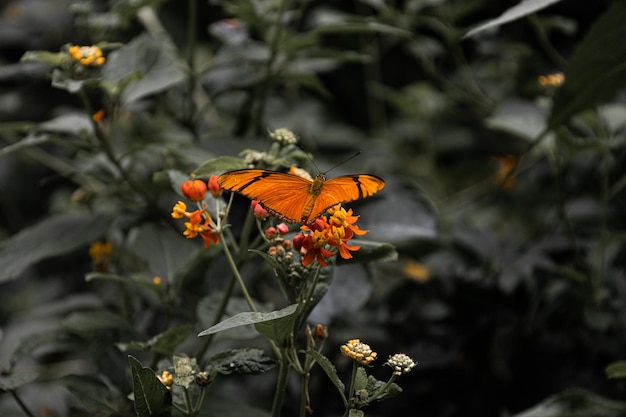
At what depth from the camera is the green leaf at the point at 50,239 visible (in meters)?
1.14

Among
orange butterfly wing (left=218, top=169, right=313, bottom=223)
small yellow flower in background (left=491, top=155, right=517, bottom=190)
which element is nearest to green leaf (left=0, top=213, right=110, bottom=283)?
orange butterfly wing (left=218, top=169, right=313, bottom=223)

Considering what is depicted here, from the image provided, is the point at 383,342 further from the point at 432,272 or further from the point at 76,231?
the point at 76,231

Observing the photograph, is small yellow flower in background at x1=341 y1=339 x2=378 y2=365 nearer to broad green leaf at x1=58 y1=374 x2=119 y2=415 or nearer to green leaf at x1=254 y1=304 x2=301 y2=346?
green leaf at x1=254 y1=304 x2=301 y2=346

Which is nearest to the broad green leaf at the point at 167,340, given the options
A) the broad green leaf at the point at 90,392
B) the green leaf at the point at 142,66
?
the broad green leaf at the point at 90,392

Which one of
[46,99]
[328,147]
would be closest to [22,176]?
[46,99]

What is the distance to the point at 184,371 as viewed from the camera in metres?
0.73

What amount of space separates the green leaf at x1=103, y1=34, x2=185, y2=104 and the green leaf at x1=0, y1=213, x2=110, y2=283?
0.22 m

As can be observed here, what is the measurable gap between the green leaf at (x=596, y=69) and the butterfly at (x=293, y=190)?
543 mm

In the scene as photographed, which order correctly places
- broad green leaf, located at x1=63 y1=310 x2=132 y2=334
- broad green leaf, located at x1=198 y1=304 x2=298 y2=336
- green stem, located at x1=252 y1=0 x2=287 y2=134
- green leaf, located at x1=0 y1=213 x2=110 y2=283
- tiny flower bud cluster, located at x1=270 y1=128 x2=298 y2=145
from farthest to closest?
1. green stem, located at x1=252 y1=0 x2=287 y2=134
2. green leaf, located at x1=0 y1=213 x2=110 y2=283
3. broad green leaf, located at x1=63 y1=310 x2=132 y2=334
4. tiny flower bud cluster, located at x1=270 y1=128 x2=298 y2=145
5. broad green leaf, located at x1=198 y1=304 x2=298 y2=336

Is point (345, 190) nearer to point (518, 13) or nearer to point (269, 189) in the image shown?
point (269, 189)

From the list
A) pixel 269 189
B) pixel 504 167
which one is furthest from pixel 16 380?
pixel 504 167

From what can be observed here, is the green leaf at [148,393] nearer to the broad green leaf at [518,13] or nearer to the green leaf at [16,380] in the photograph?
the green leaf at [16,380]

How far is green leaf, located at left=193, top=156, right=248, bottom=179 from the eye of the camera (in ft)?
2.76

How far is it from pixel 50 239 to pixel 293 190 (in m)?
0.62
